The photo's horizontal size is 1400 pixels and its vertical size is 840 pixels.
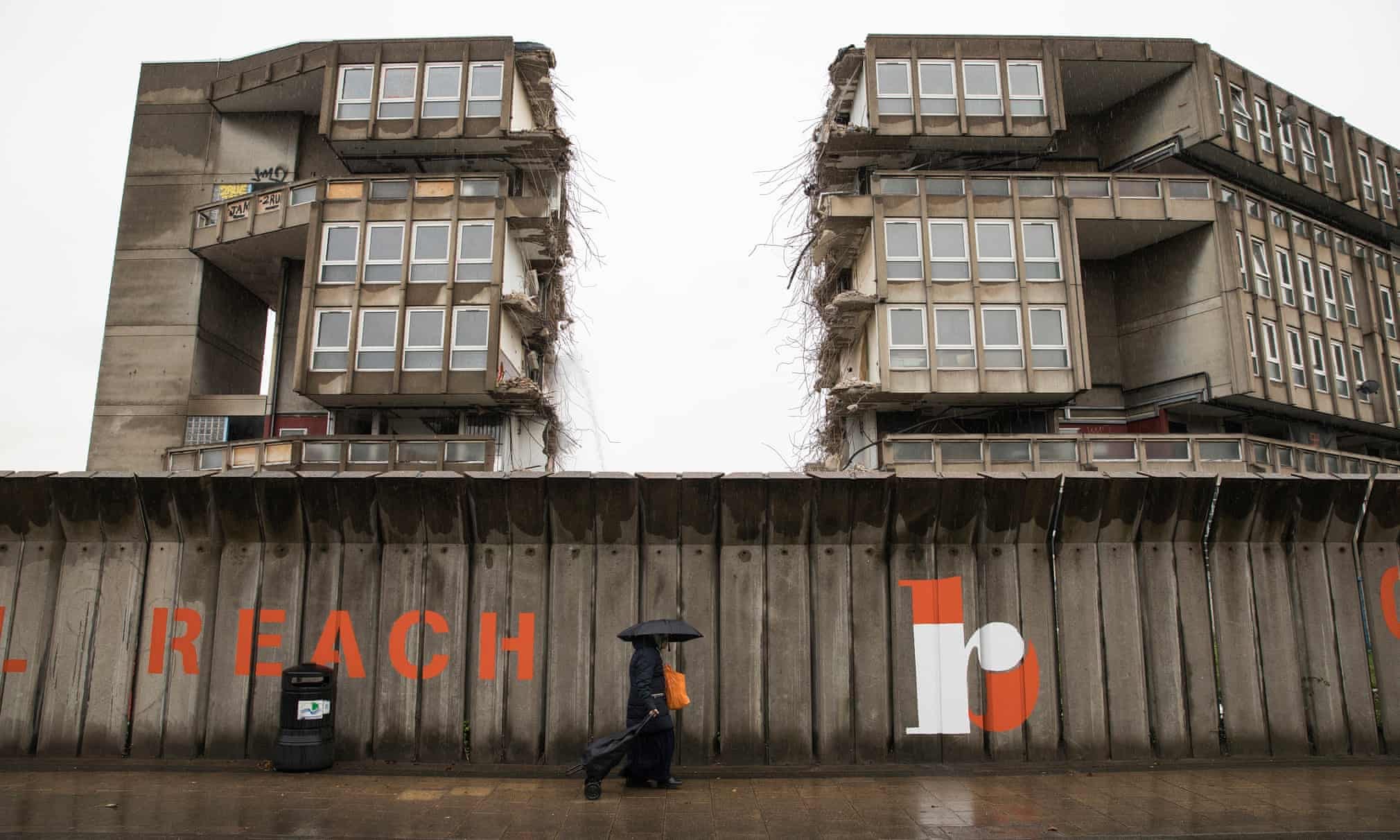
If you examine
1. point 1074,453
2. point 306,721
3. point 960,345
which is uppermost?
point 960,345

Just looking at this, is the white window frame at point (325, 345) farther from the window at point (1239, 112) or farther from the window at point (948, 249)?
the window at point (1239, 112)

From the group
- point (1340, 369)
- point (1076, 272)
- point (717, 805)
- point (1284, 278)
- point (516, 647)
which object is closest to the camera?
point (717, 805)

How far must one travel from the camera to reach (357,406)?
3391 cm

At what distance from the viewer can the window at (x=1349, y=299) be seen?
38.7 metres

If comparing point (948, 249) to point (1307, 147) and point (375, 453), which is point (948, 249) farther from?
point (375, 453)

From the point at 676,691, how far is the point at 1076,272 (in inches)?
1089

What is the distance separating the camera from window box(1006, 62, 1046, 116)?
1355 inches

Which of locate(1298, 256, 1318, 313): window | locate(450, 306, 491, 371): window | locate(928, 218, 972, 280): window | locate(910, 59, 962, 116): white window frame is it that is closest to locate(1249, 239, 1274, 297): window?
locate(1298, 256, 1318, 313): window

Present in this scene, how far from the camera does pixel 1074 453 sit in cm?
3169

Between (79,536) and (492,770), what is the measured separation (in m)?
5.62

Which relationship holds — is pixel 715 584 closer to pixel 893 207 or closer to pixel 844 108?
pixel 893 207

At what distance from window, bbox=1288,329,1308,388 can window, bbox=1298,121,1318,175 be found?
8.37 m

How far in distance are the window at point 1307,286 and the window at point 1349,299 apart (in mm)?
2112

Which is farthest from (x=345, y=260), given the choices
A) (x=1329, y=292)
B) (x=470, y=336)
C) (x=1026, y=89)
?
(x=1329, y=292)
